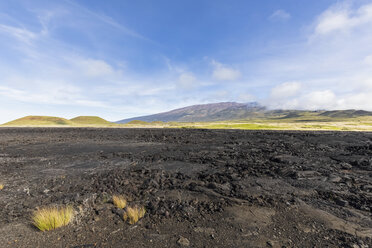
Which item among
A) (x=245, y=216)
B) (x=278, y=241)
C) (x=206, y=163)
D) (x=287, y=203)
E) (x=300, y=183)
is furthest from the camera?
(x=206, y=163)

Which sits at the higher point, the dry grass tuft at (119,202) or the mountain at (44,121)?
the mountain at (44,121)

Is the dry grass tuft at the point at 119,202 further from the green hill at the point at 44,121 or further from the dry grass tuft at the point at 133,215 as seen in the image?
the green hill at the point at 44,121

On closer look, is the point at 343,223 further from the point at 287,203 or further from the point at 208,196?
the point at 208,196

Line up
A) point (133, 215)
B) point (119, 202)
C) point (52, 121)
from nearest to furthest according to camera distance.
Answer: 1. point (133, 215)
2. point (119, 202)
3. point (52, 121)

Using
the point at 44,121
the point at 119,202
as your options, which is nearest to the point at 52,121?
the point at 44,121

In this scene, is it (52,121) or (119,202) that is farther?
(52,121)

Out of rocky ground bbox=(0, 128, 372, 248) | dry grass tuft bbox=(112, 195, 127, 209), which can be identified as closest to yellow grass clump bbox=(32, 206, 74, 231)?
rocky ground bbox=(0, 128, 372, 248)

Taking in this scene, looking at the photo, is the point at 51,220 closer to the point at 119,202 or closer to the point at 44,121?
the point at 119,202

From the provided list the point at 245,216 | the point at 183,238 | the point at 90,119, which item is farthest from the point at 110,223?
the point at 90,119

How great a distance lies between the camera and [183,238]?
414 cm

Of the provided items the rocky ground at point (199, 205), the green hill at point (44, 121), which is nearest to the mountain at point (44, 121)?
the green hill at point (44, 121)

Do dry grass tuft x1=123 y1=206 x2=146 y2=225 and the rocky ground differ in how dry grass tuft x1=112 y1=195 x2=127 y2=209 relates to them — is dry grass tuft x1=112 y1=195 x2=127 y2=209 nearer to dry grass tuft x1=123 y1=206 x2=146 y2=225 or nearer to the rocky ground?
the rocky ground

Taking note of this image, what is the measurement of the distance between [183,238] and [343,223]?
4.22m

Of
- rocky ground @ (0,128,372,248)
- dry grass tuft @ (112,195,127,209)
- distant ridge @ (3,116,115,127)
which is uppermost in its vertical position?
distant ridge @ (3,116,115,127)
